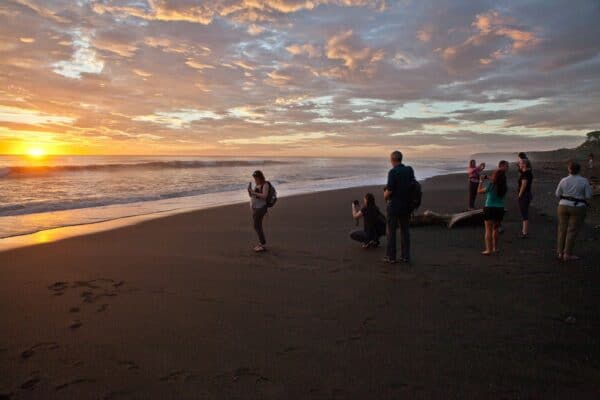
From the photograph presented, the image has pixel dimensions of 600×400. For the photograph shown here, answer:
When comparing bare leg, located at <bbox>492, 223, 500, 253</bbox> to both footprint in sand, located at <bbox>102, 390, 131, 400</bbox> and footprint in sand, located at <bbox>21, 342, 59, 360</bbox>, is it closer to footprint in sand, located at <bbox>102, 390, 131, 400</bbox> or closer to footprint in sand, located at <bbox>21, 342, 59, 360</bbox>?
footprint in sand, located at <bbox>102, 390, 131, 400</bbox>

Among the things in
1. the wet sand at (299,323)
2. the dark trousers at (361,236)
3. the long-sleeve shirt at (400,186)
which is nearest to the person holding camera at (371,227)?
the dark trousers at (361,236)

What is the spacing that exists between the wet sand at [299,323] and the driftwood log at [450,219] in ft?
7.27

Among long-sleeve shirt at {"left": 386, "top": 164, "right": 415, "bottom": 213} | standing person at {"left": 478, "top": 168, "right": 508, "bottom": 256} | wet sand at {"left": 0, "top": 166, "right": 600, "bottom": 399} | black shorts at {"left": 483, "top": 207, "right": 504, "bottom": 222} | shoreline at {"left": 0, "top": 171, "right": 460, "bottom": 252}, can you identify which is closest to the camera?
wet sand at {"left": 0, "top": 166, "right": 600, "bottom": 399}

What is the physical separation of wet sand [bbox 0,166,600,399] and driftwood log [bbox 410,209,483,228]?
2.22 m

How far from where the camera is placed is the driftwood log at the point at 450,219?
1132 centimetres

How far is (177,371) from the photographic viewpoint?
3.84 m

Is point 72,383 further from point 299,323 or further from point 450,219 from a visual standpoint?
point 450,219

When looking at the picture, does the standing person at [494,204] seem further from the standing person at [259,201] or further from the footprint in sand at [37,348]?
the footprint in sand at [37,348]

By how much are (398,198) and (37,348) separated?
20.2ft

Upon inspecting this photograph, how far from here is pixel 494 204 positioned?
809 centimetres

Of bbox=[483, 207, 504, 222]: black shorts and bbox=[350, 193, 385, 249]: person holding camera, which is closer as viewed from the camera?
bbox=[483, 207, 504, 222]: black shorts

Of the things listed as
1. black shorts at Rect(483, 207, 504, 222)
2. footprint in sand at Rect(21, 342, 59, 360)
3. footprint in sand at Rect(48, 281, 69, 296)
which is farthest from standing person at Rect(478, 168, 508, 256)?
footprint in sand at Rect(48, 281, 69, 296)

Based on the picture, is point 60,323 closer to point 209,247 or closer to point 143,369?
point 143,369

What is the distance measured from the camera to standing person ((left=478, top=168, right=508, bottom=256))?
798 cm
